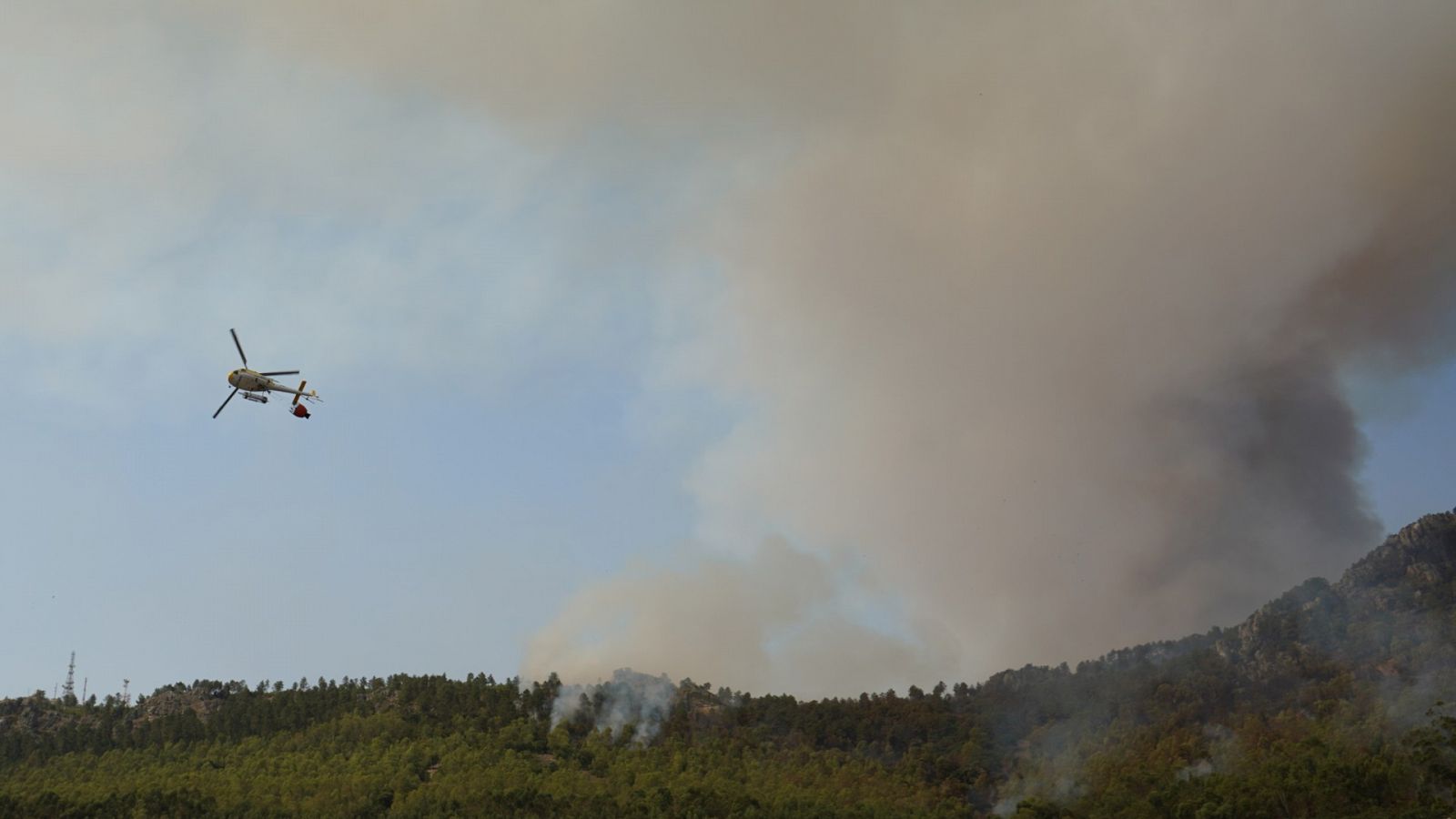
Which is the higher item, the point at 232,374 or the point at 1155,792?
the point at 232,374

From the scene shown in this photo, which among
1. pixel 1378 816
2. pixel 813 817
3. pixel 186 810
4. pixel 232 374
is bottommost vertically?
pixel 1378 816

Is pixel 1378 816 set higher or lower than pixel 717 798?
lower

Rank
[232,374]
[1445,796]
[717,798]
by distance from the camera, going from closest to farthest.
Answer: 1. [232,374]
2. [1445,796]
3. [717,798]

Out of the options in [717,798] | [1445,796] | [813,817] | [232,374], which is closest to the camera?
[232,374]

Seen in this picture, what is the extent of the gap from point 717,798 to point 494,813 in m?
31.9

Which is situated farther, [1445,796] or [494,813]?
[494,813]

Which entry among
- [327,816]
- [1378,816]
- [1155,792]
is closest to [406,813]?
[327,816]

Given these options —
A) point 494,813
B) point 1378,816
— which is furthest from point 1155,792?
point 494,813

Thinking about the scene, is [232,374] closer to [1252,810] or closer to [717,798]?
[717,798]

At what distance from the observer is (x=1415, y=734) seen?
192500mm

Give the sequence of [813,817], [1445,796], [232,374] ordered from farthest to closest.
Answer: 1. [813,817]
2. [1445,796]
3. [232,374]

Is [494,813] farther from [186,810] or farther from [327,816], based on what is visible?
[186,810]

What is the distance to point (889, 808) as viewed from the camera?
19975cm

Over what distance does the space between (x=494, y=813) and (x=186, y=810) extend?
146 ft
